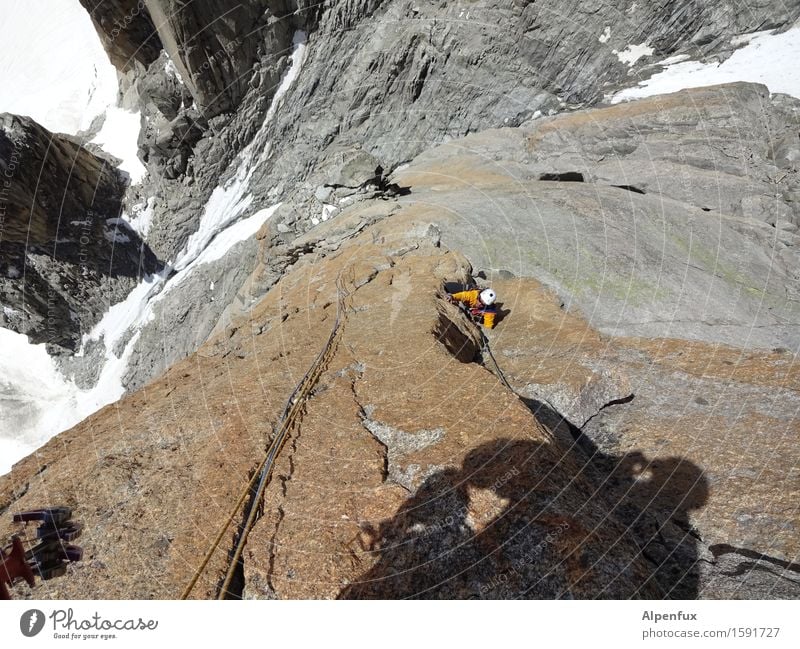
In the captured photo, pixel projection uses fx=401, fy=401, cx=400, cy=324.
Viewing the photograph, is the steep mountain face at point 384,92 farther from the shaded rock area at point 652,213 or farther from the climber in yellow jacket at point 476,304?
the climber in yellow jacket at point 476,304

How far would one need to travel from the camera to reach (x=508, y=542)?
5.42m

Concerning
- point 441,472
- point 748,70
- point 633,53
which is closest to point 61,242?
point 441,472

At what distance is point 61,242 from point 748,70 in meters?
65.6

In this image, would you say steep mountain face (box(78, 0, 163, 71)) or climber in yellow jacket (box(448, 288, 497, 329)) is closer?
climber in yellow jacket (box(448, 288, 497, 329))

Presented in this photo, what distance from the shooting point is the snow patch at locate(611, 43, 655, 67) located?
3406 centimetres

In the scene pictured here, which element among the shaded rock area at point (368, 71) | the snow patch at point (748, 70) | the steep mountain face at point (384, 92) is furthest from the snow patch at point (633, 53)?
the snow patch at point (748, 70)

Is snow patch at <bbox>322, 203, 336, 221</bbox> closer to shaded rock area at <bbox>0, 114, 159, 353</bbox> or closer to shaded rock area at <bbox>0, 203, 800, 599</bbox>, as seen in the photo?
shaded rock area at <bbox>0, 203, 800, 599</bbox>

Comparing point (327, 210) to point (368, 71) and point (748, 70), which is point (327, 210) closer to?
point (368, 71)

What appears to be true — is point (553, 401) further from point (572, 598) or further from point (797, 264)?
point (797, 264)

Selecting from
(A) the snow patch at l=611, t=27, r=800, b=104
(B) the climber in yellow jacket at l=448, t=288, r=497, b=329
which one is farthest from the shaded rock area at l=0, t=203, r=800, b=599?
(A) the snow patch at l=611, t=27, r=800, b=104

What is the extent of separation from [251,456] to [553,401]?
731 centimetres

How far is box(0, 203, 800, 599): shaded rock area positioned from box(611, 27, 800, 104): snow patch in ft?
93.9
